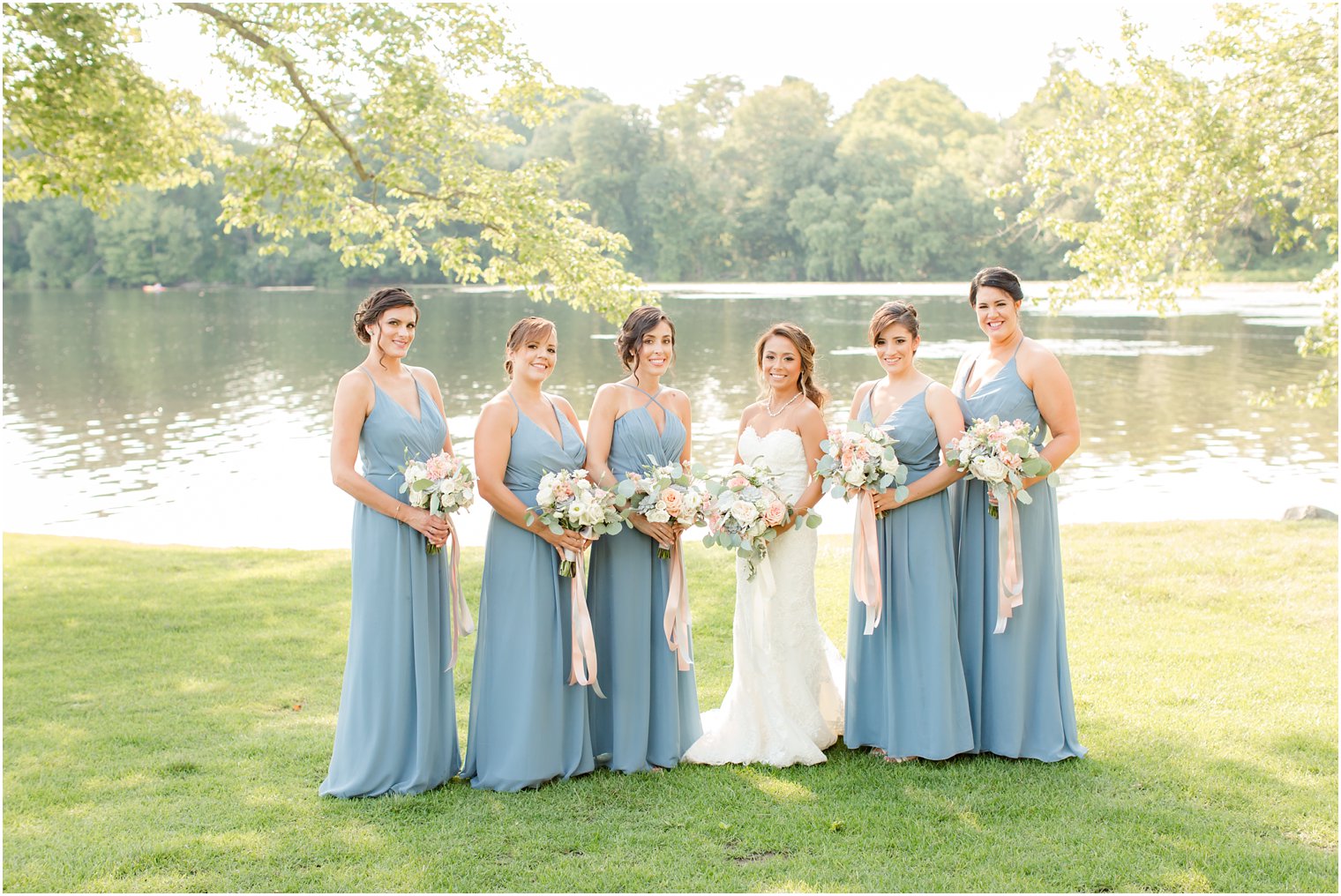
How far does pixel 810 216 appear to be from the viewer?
79.0 metres

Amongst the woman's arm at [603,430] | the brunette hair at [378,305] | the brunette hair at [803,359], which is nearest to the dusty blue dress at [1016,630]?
the brunette hair at [803,359]

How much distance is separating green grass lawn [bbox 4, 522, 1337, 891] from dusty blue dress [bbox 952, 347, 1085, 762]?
8.0 inches

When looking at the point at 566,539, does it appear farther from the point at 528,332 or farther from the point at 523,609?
the point at 528,332

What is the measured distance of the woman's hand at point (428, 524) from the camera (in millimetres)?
5785

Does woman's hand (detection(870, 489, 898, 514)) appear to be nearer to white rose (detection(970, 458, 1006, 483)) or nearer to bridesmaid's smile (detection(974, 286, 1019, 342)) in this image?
white rose (detection(970, 458, 1006, 483))

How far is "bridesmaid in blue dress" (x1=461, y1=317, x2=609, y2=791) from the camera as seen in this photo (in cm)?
595

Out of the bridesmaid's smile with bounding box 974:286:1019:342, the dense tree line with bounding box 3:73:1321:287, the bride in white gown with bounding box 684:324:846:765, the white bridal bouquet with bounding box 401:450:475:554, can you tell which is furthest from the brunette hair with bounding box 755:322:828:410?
the dense tree line with bounding box 3:73:1321:287

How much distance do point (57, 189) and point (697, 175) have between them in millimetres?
79832

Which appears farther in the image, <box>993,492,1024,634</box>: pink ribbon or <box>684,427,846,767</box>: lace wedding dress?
<box>684,427,846,767</box>: lace wedding dress

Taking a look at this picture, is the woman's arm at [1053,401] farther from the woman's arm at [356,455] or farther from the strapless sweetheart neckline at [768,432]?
the woman's arm at [356,455]

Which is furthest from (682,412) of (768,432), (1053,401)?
(1053,401)

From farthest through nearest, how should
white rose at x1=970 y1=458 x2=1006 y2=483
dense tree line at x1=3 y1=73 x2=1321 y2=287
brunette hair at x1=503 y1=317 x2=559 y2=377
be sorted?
dense tree line at x1=3 y1=73 x2=1321 y2=287 → brunette hair at x1=503 y1=317 x2=559 y2=377 → white rose at x1=970 y1=458 x2=1006 y2=483

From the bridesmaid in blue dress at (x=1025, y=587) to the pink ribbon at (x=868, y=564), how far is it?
503mm

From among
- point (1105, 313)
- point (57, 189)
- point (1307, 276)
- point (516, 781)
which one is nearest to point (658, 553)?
point (516, 781)
